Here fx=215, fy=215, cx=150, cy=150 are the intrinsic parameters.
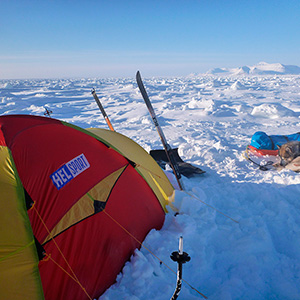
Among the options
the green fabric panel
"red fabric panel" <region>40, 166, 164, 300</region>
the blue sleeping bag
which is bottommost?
the blue sleeping bag

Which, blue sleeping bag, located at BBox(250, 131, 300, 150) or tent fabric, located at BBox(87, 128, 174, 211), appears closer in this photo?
tent fabric, located at BBox(87, 128, 174, 211)

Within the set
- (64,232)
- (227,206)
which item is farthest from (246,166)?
(64,232)

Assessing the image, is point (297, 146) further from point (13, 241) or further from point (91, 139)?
point (13, 241)

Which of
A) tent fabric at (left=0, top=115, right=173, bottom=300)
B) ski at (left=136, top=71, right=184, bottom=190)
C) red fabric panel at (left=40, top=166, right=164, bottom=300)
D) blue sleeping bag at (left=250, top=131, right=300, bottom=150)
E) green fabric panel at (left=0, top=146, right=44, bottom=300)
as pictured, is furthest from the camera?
blue sleeping bag at (left=250, top=131, right=300, bottom=150)

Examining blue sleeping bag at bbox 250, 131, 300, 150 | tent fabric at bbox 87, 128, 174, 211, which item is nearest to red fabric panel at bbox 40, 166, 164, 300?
tent fabric at bbox 87, 128, 174, 211

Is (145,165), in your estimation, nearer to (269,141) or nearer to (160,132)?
(160,132)

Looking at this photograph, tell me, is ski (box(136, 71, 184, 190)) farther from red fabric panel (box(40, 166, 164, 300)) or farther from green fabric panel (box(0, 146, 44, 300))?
green fabric panel (box(0, 146, 44, 300))

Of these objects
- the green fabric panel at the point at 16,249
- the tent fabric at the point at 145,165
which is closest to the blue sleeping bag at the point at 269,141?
the tent fabric at the point at 145,165

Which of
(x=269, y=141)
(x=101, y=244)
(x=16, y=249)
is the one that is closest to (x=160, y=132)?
(x=101, y=244)
